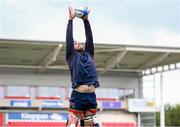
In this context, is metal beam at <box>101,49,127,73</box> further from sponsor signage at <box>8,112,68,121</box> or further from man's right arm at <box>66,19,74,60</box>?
man's right arm at <box>66,19,74,60</box>

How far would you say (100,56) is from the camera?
3456cm

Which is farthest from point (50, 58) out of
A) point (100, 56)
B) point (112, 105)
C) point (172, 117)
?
point (172, 117)

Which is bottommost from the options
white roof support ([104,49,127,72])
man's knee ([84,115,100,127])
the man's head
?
man's knee ([84,115,100,127])

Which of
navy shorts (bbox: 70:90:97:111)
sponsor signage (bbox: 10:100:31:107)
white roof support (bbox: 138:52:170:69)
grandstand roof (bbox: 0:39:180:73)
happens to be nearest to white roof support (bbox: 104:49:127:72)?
grandstand roof (bbox: 0:39:180:73)

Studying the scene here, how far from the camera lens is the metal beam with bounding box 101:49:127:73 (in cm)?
3337

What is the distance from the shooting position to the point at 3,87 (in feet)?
119

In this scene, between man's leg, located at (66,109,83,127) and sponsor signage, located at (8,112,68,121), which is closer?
man's leg, located at (66,109,83,127)

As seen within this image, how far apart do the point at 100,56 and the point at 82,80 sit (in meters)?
28.9

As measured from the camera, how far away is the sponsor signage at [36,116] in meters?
33.2

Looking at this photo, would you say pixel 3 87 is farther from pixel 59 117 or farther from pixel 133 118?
pixel 133 118

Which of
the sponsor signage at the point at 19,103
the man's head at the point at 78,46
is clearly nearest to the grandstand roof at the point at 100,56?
the sponsor signage at the point at 19,103

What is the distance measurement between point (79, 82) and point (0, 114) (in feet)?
93.6

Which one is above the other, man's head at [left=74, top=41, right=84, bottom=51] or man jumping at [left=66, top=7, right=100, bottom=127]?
man's head at [left=74, top=41, right=84, bottom=51]

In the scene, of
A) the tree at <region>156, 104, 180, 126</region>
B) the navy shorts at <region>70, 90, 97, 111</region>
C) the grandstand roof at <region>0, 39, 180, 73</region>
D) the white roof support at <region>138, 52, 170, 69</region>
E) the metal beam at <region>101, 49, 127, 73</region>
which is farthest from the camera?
the tree at <region>156, 104, 180, 126</region>
